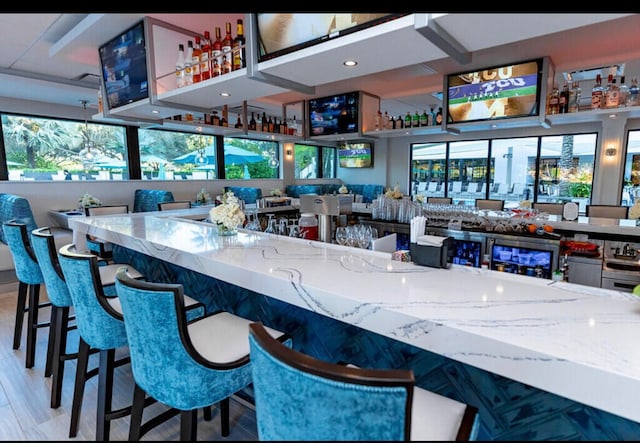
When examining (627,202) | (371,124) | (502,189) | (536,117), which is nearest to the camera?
(536,117)

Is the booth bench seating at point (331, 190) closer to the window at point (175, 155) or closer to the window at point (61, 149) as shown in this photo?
the window at point (175, 155)

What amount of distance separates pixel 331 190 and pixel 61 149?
7.18 m

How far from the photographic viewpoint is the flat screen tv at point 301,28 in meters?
1.68

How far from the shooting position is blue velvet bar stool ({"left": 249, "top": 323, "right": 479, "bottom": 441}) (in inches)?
27.5

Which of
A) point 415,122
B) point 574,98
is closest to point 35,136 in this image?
point 415,122

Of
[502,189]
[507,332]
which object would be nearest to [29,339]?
[507,332]

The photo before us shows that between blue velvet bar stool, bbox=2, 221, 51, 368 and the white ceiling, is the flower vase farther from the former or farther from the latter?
blue velvet bar stool, bbox=2, 221, 51, 368

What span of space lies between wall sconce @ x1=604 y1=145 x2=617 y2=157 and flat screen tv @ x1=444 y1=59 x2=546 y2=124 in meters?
4.66

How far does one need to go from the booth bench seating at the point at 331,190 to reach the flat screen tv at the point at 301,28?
793 centimetres

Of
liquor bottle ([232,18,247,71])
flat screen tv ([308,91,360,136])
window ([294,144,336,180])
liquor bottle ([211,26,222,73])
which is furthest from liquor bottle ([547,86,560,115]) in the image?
window ([294,144,336,180])

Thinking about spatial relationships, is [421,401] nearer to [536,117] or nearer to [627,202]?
[536,117]

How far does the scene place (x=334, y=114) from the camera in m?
5.22

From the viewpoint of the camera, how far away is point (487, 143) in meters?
9.13

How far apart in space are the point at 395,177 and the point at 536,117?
24.1 feet
